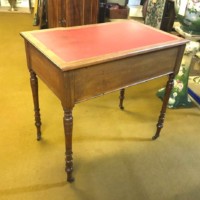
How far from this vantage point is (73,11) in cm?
279

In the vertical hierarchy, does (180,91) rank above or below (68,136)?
below

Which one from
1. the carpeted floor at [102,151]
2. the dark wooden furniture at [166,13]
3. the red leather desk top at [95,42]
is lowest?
the carpeted floor at [102,151]

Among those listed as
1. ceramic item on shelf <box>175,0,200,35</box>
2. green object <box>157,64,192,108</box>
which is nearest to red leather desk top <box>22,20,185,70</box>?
ceramic item on shelf <box>175,0,200,35</box>

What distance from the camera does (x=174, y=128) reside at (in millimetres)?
1824

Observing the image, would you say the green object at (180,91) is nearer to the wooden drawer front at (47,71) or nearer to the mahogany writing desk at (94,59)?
the mahogany writing desk at (94,59)

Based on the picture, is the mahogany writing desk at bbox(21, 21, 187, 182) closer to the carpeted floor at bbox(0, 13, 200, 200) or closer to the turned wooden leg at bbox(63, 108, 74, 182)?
the turned wooden leg at bbox(63, 108, 74, 182)

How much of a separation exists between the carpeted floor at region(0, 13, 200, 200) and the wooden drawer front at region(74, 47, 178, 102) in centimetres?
59

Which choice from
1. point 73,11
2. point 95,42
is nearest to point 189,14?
point 95,42

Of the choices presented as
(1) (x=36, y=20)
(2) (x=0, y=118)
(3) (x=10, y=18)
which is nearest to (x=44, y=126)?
(2) (x=0, y=118)

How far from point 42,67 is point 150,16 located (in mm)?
2608

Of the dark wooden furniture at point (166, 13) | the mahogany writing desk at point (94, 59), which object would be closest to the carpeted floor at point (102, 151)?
the mahogany writing desk at point (94, 59)

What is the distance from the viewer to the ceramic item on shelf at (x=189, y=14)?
1610mm

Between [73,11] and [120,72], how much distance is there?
1.98m

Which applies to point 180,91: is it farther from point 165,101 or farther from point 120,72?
point 120,72
